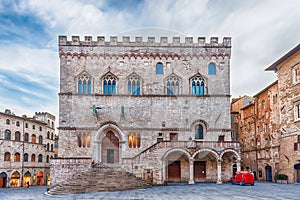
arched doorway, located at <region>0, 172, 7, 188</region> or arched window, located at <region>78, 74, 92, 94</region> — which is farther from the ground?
arched window, located at <region>78, 74, 92, 94</region>

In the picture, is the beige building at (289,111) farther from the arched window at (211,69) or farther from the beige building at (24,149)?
the beige building at (24,149)

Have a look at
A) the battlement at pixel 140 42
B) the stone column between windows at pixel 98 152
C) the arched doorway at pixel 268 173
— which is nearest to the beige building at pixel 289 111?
the arched doorway at pixel 268 173

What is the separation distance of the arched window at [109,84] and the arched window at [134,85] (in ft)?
5.34

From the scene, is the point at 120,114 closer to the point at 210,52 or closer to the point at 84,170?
the point at 84,170

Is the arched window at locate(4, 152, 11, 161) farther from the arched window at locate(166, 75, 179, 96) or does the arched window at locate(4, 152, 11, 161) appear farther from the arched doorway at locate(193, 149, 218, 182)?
the arched doorway at locate(193, 149, 218, 182)

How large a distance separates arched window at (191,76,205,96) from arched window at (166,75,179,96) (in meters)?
1.76

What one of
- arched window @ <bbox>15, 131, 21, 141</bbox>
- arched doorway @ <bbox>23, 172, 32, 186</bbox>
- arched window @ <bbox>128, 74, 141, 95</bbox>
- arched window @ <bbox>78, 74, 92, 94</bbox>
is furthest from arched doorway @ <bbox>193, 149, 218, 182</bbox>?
arched window @ <bbox>15, 131, 21, 141</bbox>

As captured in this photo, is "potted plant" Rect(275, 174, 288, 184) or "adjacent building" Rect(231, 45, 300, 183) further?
"potted plant" Rect(275, 174, 288, 184)

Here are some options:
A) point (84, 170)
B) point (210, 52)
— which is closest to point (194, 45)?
point (210, 52)

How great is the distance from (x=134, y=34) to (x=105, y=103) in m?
8.32

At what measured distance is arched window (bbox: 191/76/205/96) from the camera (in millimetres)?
35016

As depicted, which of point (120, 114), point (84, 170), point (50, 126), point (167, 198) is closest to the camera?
point (167, 198)

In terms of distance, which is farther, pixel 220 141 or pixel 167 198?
pixel 220 141

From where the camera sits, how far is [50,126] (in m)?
55.4
